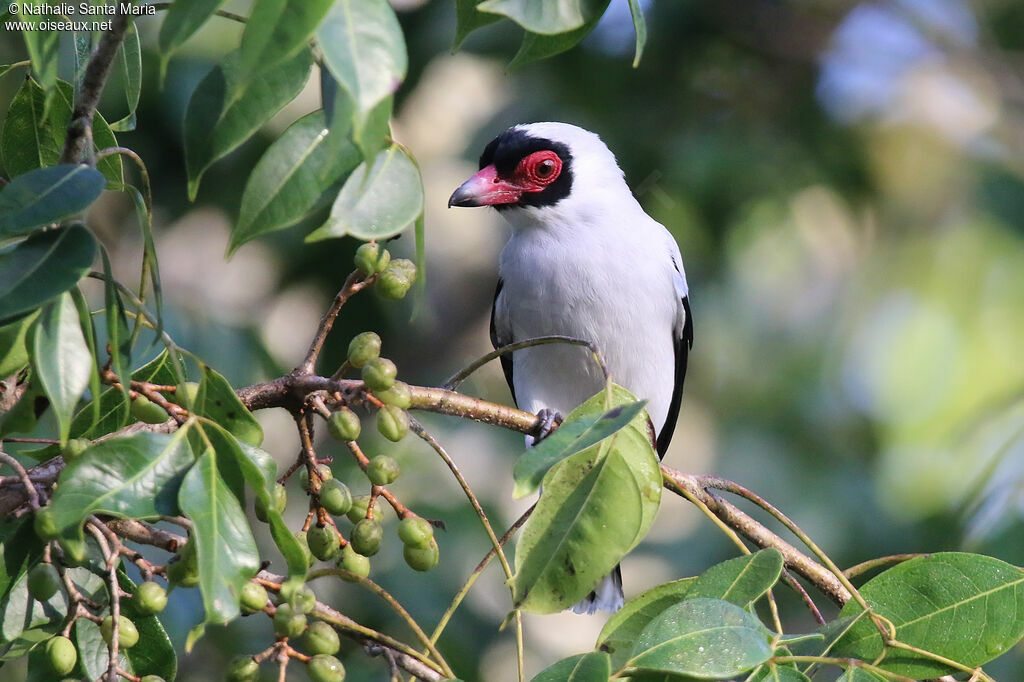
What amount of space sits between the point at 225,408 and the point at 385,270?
376 millimetres

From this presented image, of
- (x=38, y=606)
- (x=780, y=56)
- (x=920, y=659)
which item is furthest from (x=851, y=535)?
(x=38, y=606)

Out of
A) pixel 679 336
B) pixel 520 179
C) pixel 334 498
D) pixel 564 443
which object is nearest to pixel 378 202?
pixel 564 443

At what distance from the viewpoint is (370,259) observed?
5.84ft

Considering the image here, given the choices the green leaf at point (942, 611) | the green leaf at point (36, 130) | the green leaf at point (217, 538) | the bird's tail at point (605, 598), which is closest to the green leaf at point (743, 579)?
the green leaf at point (942, 611)

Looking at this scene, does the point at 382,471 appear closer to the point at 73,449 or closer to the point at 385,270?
the point at 385,270

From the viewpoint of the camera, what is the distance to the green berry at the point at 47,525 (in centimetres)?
136

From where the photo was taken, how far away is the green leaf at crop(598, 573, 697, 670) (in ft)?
6.00

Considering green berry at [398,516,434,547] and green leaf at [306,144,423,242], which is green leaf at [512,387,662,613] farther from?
green leaf at [306,144,423,242]

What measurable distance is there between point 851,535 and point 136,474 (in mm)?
5067

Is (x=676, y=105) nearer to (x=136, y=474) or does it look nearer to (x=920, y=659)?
(x=920, y=659)

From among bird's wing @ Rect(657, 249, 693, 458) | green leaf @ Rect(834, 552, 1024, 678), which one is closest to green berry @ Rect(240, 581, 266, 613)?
green leaf @ Rect(834, 552, 1024, 678)

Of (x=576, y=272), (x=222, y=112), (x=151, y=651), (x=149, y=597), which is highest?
(x=222, y=112)

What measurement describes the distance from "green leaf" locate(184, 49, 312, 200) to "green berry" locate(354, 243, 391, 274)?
1.41 feet

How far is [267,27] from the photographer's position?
116cm
